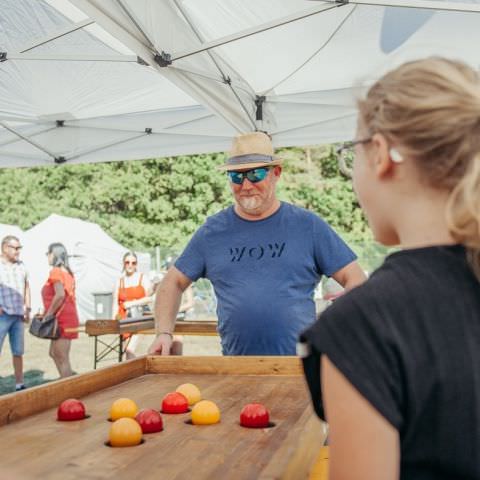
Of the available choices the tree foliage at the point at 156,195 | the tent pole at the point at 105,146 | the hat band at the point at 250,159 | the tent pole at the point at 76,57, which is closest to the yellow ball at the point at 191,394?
the hat band at the point at 250,159

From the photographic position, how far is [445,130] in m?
0.97

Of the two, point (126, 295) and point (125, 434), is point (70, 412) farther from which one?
point (126, 295)

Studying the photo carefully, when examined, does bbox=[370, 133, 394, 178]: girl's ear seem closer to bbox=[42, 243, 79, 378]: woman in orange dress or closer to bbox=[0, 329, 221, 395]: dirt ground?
bbox=[42, 243, 79, 378]: woman in orange dress

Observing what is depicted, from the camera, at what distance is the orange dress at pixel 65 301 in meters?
8.09

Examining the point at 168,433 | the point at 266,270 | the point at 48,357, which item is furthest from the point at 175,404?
the point at 48,357

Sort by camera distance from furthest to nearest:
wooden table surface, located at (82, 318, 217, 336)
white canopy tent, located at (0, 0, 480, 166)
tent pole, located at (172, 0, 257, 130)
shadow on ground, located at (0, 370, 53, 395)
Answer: shadow on ground, located at (0, 370, 53, 395) → wooden table surface, located at (82, 318, 217, 336) → tent pole, located at (172, 0, 257, 130) → white canopy tent, located at (0, 0, 480, 166)

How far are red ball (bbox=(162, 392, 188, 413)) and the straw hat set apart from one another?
152 centimetres

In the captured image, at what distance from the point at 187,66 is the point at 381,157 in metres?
3.71

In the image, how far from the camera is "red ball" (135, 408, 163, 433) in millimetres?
1853

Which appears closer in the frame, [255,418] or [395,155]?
[395,155]

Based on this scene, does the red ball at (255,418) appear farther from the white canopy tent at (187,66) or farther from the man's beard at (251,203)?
the white canopy tent at (187,66)

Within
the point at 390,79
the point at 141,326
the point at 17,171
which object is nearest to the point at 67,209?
→ the point at 17,171

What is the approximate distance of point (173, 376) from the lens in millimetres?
2812

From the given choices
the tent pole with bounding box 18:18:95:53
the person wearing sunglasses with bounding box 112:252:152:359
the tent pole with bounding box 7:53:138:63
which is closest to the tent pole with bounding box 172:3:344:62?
the tent pole with bounding box 7:53:138:63
